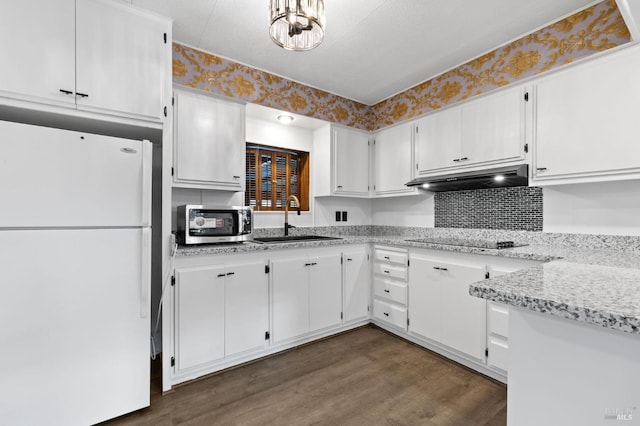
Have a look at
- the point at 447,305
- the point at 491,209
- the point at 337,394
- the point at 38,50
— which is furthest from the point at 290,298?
the point at 38,50

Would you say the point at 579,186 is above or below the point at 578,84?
below

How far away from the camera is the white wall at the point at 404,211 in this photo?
10.5ft

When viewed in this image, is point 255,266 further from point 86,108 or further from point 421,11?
point 421,11

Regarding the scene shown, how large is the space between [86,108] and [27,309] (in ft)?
3.61

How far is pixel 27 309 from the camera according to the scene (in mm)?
1439

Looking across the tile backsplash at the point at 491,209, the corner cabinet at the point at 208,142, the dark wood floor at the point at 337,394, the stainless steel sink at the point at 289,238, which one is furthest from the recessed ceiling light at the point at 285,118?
the dark wood floor at the point at 337,394

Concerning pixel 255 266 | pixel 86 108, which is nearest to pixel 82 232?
pixel 86 108

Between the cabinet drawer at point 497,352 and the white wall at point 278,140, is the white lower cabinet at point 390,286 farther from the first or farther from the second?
the white wall at point 278,140

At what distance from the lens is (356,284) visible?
115 inches

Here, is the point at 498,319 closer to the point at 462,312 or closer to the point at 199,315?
the point at 462,312

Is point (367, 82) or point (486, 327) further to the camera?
point (367, 82)

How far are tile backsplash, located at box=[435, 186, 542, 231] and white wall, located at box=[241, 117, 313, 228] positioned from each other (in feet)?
4.76

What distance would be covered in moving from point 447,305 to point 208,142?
232 centimetres

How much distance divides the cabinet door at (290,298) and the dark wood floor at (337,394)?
0.64 feet
